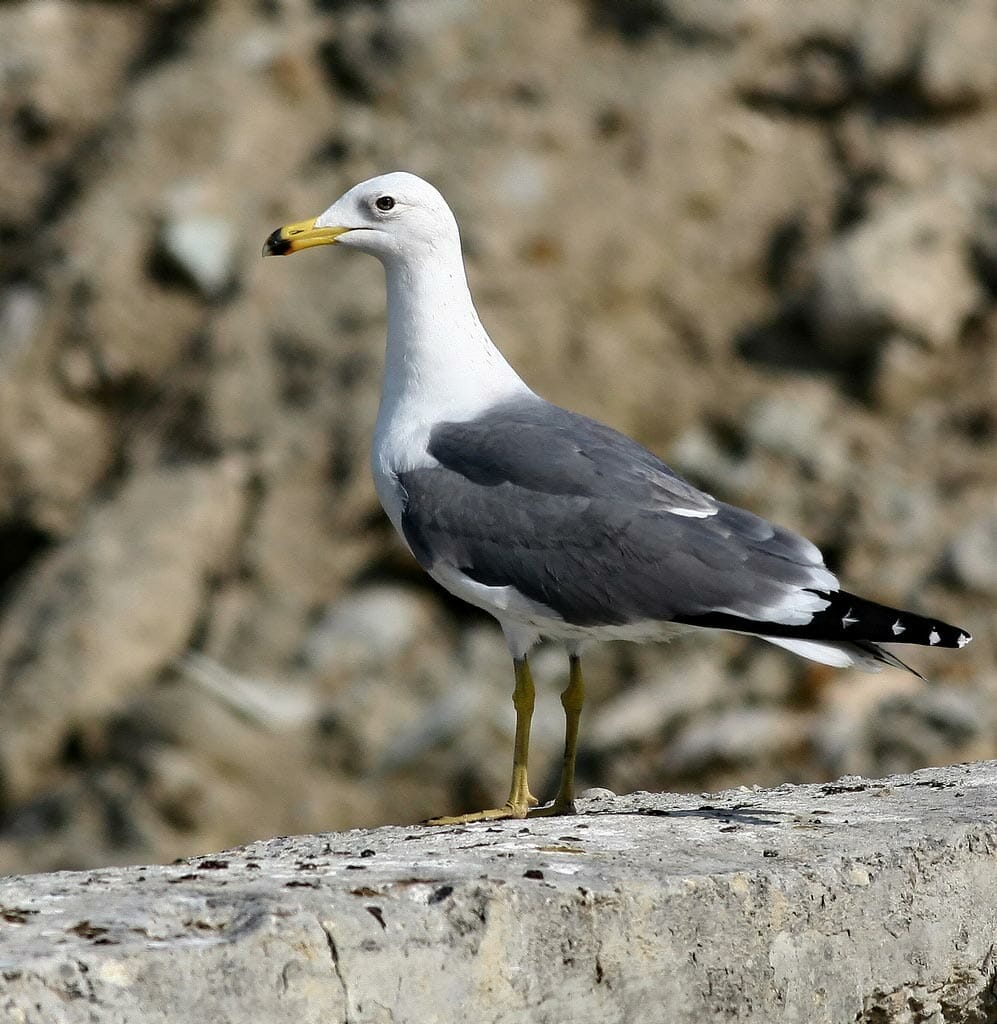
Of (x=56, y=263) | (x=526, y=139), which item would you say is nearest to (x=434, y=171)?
(x=526, y=139)

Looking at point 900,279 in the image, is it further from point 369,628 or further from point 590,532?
point 590,532

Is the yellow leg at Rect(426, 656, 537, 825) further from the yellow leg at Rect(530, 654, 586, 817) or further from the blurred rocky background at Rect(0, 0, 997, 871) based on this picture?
the blurred rocky background at Rect(0, 0, 997, 871)

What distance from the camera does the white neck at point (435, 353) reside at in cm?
540

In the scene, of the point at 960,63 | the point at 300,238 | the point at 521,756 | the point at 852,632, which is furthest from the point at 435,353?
the point at 960,63

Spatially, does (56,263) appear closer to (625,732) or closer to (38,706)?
(38,706)

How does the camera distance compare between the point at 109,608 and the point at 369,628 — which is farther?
the point at 109,608

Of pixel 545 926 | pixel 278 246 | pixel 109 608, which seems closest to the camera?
pixel 545 926

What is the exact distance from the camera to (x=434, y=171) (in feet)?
34.6

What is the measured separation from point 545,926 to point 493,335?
21.3 ft

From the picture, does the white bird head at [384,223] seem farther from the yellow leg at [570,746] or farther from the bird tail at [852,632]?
the bird tail at [852,632]

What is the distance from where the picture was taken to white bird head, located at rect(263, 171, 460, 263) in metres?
5.61

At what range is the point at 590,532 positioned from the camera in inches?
194

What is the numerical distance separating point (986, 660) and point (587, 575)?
3846 mm

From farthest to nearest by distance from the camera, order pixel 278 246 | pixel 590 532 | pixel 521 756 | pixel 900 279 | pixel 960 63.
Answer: pixel 960 63, pixel 900 279, pixel 278 246, pixel 521 756, pixel 590 532
